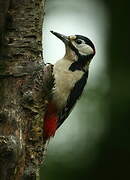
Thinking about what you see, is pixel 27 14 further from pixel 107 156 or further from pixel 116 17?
pixel 116 17

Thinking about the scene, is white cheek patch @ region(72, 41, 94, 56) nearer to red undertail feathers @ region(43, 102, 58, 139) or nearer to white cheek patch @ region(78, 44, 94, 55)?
white cheek patch @ region(78, 44, 94, 55)

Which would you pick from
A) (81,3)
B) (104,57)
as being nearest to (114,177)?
(104,57)

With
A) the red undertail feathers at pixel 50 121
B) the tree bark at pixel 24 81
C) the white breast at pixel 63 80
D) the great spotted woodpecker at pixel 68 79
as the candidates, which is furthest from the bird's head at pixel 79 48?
the tree bark at pixel 24 81

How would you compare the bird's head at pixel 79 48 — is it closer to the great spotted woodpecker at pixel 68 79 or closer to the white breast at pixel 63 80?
the great spotted woodpecker at pixel 68 79

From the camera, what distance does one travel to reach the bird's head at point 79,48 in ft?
23.9

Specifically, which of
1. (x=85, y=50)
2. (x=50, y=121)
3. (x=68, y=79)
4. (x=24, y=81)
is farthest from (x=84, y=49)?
(x=24, y=81)

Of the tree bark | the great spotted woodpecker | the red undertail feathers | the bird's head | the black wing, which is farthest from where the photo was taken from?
the bird's head

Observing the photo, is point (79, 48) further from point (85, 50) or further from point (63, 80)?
point (63, 80)

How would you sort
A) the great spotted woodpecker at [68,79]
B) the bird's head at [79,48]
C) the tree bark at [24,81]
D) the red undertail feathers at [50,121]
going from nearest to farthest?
the tree bark at [24,81] → the red undertail feathers at [50,121] → the great spotted woodpecker at [68,79] → the bird's head at [79,48]

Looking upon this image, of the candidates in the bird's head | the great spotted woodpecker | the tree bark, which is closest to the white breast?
the great spotted woodpecker

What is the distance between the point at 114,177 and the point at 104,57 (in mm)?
1664

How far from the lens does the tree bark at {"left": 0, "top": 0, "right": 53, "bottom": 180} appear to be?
606 centimetres

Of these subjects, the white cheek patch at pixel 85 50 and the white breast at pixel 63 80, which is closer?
the white breast at pixel 63 80

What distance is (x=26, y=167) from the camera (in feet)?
20.1
